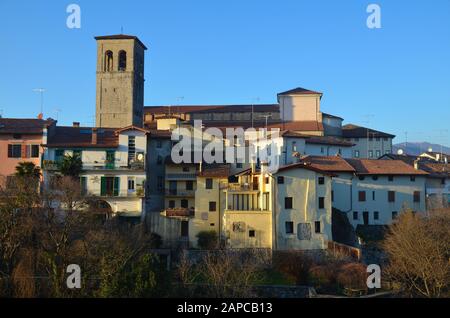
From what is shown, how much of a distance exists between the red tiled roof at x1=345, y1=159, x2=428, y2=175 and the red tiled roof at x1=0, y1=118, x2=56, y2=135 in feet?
91.3

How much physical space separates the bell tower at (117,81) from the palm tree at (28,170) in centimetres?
2516

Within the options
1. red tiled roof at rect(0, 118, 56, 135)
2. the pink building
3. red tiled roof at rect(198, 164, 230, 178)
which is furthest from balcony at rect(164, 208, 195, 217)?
red tiled roof at rect(0, 118, 56, 135)

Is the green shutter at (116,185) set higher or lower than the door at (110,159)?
lower

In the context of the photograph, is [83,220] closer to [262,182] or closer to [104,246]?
[104,246]

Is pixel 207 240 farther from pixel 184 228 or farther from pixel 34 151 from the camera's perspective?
pixel 34 151

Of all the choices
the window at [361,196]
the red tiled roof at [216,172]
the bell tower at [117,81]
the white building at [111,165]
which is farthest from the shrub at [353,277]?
the bell tower at [117,81]

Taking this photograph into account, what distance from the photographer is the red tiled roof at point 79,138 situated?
46375mm

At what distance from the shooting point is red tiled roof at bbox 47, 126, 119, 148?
1826 inches

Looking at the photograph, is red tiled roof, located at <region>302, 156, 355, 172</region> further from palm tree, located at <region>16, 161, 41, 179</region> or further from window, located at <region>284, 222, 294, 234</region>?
palm tree, located at <region>16, 161, 41, 179</region>

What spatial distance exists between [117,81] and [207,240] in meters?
35.2

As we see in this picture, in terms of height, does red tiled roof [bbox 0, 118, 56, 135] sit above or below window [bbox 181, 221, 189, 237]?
above

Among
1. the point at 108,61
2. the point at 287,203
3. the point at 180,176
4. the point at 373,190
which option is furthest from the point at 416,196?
the point at 108,61

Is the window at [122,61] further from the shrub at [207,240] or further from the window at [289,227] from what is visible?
the window at [289,227]
